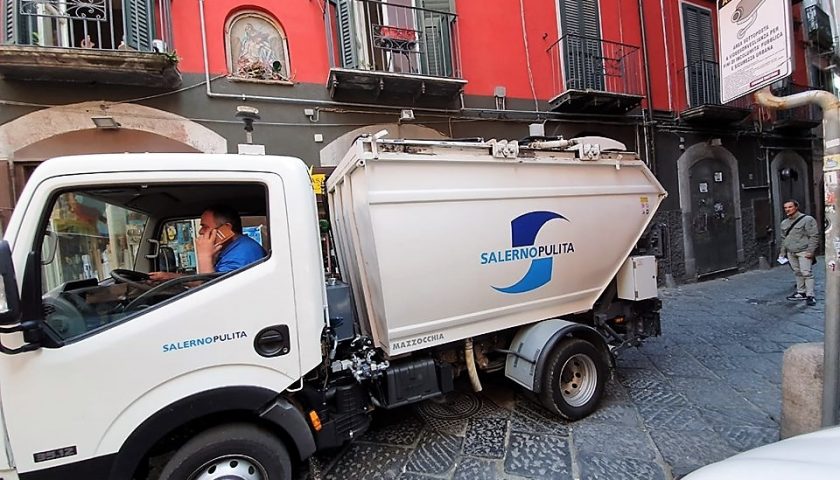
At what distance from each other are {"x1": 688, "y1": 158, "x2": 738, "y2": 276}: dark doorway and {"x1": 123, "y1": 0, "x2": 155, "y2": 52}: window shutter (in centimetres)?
1213

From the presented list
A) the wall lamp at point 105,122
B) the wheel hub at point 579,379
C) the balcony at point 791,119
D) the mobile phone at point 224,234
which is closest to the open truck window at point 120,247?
the mobile phone at point 224,234

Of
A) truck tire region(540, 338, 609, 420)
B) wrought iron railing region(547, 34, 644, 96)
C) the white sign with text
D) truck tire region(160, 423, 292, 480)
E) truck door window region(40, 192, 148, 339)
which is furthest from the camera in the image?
wrought iron railing region(547, 34, 644, 96)

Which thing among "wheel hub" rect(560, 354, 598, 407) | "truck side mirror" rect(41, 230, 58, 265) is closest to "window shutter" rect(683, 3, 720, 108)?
"wheel hub" rect(560, 354, 598, 407)

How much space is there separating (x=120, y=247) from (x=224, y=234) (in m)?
0.72

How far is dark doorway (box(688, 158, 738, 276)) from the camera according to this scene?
1012 centimetres

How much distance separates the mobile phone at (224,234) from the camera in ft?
8.18

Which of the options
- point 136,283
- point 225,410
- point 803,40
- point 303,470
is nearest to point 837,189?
point 225,410

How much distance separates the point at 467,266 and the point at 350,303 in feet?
3.16

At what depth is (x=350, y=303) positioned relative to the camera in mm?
2955

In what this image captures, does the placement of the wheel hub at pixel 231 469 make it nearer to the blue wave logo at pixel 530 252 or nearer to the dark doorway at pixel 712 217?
the blue wave logo at pixel 530 252

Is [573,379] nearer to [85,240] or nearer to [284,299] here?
[284,299]

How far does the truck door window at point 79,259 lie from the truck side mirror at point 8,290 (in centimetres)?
19

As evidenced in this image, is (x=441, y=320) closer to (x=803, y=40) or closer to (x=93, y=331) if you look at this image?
(x=93, y=331)

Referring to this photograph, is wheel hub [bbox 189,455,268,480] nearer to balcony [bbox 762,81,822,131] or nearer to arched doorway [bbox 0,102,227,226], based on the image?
arched doorway [bbox 0,102,227,226]
